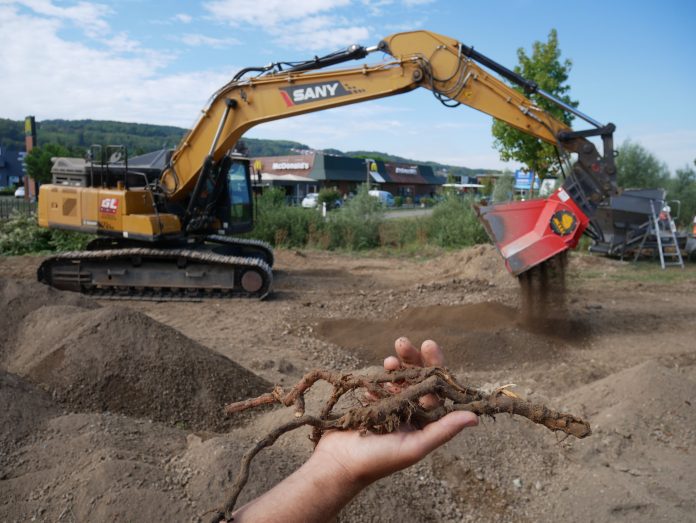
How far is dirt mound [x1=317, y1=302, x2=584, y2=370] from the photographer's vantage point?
6980mm

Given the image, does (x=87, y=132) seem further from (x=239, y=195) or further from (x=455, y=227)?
(x=239, y=195)

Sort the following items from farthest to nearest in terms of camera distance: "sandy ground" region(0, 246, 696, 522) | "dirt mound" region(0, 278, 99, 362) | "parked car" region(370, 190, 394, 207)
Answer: "parked car" region(370, 190, 394, 207) → "dirt mound" region(0, 278, 99, 362) → "sandy ground" region(0, 246, 696, 522)

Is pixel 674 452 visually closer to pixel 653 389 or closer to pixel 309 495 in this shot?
pixel 653 389

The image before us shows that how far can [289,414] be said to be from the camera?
4.21 m

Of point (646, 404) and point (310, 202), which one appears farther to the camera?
point (310, 202)

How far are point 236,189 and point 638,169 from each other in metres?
19.1

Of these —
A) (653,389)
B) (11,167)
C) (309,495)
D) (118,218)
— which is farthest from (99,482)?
(11,167)

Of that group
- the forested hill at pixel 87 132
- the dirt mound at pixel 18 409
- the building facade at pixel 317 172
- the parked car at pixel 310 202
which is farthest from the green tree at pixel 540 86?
the forested hill at pixel 87 132

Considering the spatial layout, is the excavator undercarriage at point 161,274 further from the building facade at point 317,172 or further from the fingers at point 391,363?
the building facade at point 317,172

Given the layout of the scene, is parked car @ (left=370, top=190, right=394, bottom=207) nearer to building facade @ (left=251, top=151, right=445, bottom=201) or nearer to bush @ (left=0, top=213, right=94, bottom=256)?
building facade @ (left=251, top=151, right=445, bottom=201)

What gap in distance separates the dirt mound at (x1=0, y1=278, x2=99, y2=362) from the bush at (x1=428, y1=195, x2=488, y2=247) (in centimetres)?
1377

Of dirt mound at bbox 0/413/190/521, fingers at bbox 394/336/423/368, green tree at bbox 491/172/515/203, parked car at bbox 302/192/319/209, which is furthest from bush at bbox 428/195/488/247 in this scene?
fingers at bbox 394/336/423/368

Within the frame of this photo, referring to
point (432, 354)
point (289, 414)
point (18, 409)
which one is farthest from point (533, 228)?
point (18, 409)

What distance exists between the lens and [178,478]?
2811 millimetres
